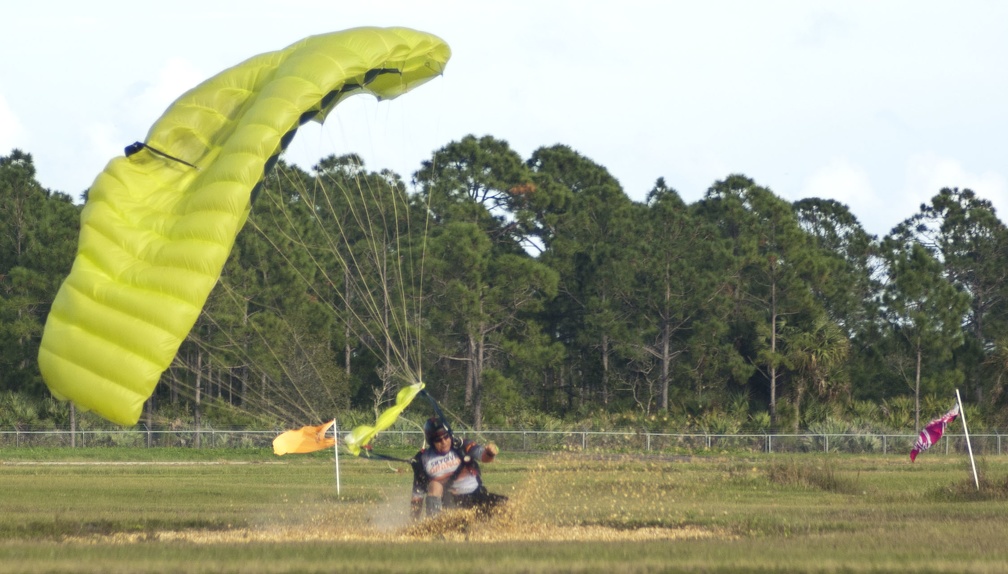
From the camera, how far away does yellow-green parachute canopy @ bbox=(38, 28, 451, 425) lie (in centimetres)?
1363

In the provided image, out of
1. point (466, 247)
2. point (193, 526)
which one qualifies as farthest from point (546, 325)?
point (193, 526)

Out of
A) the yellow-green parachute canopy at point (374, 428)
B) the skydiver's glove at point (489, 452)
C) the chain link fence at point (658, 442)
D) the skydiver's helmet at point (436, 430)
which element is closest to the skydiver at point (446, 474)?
the skydiver's helmet at point (436, 430)

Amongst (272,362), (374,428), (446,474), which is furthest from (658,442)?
(374,428)

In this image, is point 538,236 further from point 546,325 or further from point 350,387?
point 350,387

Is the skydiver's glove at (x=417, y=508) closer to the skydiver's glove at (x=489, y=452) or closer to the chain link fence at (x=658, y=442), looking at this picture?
the skydiver's glove at (x=489, y=452)

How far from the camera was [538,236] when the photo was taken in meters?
59.8

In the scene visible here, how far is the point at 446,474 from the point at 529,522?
1.53m

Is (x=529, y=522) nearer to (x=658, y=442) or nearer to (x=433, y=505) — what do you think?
(x=433, y=505)

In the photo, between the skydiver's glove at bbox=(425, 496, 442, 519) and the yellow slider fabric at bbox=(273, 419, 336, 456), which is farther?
the yellow slider fabric at bbox=(273, 419, 336, 456)

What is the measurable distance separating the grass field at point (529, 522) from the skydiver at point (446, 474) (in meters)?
0.30

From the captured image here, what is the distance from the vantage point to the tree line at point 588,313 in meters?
44.0

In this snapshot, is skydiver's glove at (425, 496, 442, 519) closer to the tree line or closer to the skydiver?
the skydiver

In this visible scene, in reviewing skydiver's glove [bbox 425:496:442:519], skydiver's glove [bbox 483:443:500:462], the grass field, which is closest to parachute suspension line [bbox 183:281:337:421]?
the grass field

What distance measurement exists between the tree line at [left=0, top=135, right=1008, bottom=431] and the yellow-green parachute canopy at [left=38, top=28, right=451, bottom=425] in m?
23.3
